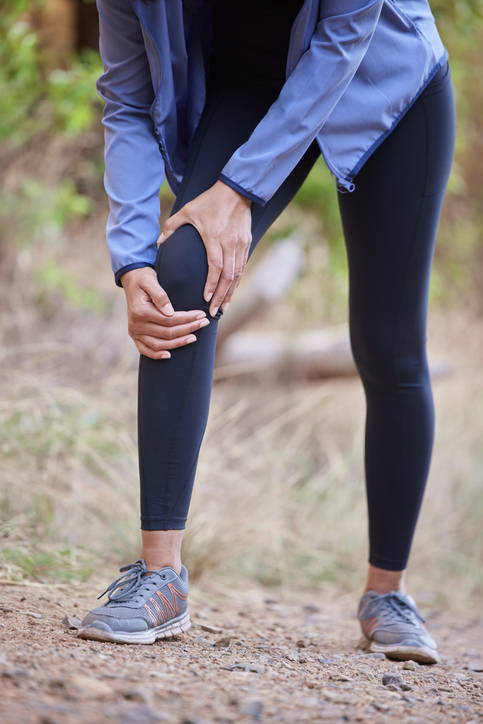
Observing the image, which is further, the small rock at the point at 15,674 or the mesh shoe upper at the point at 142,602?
the mesh shoe upper at the point at 142,602

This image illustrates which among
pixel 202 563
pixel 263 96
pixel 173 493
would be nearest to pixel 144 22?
pixel 263 96

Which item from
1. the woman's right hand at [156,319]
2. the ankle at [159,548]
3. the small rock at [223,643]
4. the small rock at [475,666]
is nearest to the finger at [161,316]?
the woman's right hand at [156,319]

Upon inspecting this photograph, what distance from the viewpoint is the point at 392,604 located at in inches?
61.4

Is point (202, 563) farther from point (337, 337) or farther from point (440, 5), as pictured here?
point (440, 5)

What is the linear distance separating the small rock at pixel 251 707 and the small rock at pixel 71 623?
48 centimetres

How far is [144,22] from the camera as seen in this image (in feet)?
4.14

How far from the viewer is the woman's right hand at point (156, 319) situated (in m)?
1.21

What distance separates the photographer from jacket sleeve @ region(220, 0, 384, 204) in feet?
3.94

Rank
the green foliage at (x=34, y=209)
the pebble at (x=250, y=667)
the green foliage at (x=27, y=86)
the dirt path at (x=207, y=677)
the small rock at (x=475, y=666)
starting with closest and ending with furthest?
the dirt path at (x=207, y=677) → the pebble at (x=250, y=667) → the small rock at (x=475, y=666) → the green foliage at (x=27, y=86) → the green foliage at (x=34, y=209)

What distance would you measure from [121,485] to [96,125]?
3669 mm

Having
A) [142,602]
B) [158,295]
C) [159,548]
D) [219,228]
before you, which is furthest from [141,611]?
[219,228]

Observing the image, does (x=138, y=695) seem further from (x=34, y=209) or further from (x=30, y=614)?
(x=34, y=209)

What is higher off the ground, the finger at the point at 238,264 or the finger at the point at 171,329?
the finger at the point at 238,264

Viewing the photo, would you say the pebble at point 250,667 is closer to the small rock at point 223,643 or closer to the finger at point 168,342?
the small rock at point 223,643
